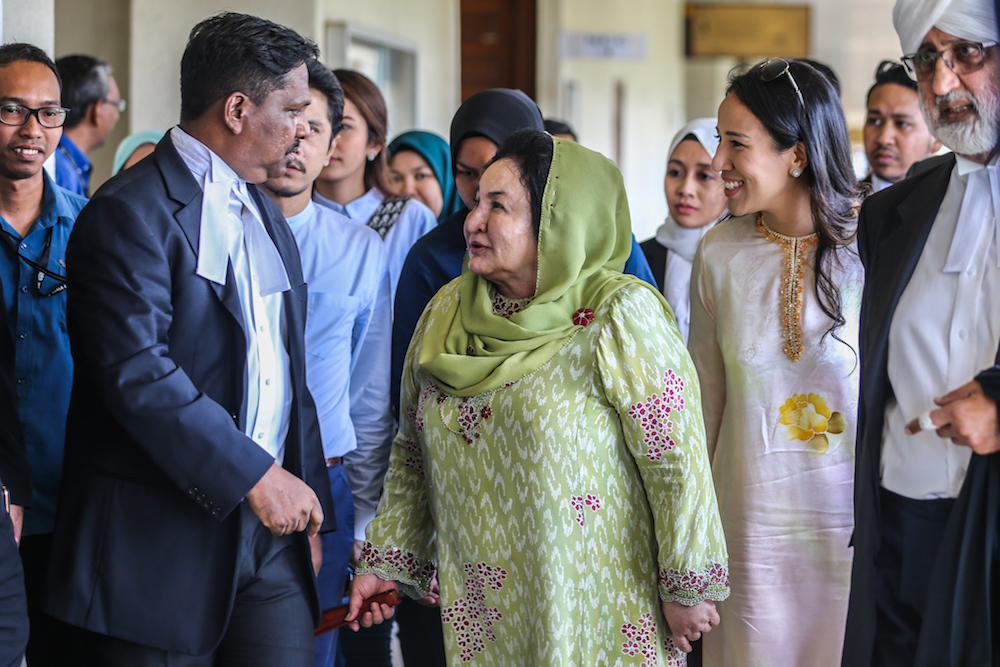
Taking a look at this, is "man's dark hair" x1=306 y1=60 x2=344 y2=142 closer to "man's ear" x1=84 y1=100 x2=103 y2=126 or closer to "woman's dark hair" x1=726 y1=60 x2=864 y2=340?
"woman's dark hair" x1=726 y1=60 x2=864 y2=340

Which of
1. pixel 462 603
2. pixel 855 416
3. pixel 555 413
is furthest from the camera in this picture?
pixel 855 416

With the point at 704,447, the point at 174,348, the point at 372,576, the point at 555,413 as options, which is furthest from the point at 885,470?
the point at 174,348

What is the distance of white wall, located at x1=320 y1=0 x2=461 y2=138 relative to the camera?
25.2ft

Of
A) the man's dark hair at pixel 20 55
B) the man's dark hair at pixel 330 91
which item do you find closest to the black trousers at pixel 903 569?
the man's dark hair at pixel 330 91

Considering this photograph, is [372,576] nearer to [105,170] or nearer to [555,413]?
[555,413]

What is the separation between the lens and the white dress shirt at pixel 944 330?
182 cm

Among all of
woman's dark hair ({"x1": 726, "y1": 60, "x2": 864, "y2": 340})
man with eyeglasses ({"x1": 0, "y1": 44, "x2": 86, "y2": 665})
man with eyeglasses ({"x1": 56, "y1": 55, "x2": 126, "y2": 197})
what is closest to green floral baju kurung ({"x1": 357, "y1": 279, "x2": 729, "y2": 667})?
woman's dark hair ({"x1": 726, "y1": 60, "x2": 864, "y2": 340})

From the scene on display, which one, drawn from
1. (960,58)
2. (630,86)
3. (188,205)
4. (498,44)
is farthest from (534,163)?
(630,86)

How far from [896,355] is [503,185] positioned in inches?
33.4

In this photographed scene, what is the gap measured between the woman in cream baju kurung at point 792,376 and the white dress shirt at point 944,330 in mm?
408

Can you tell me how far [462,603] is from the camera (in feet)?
6.92

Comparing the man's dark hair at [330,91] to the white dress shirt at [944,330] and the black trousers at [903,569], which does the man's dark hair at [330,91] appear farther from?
the black trousers at [903,569]

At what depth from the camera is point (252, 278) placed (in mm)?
2090

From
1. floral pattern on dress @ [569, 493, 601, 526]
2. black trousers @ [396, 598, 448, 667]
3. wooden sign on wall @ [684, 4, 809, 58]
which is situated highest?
wooden sign on wall @ [684, 4, 809, 58]
